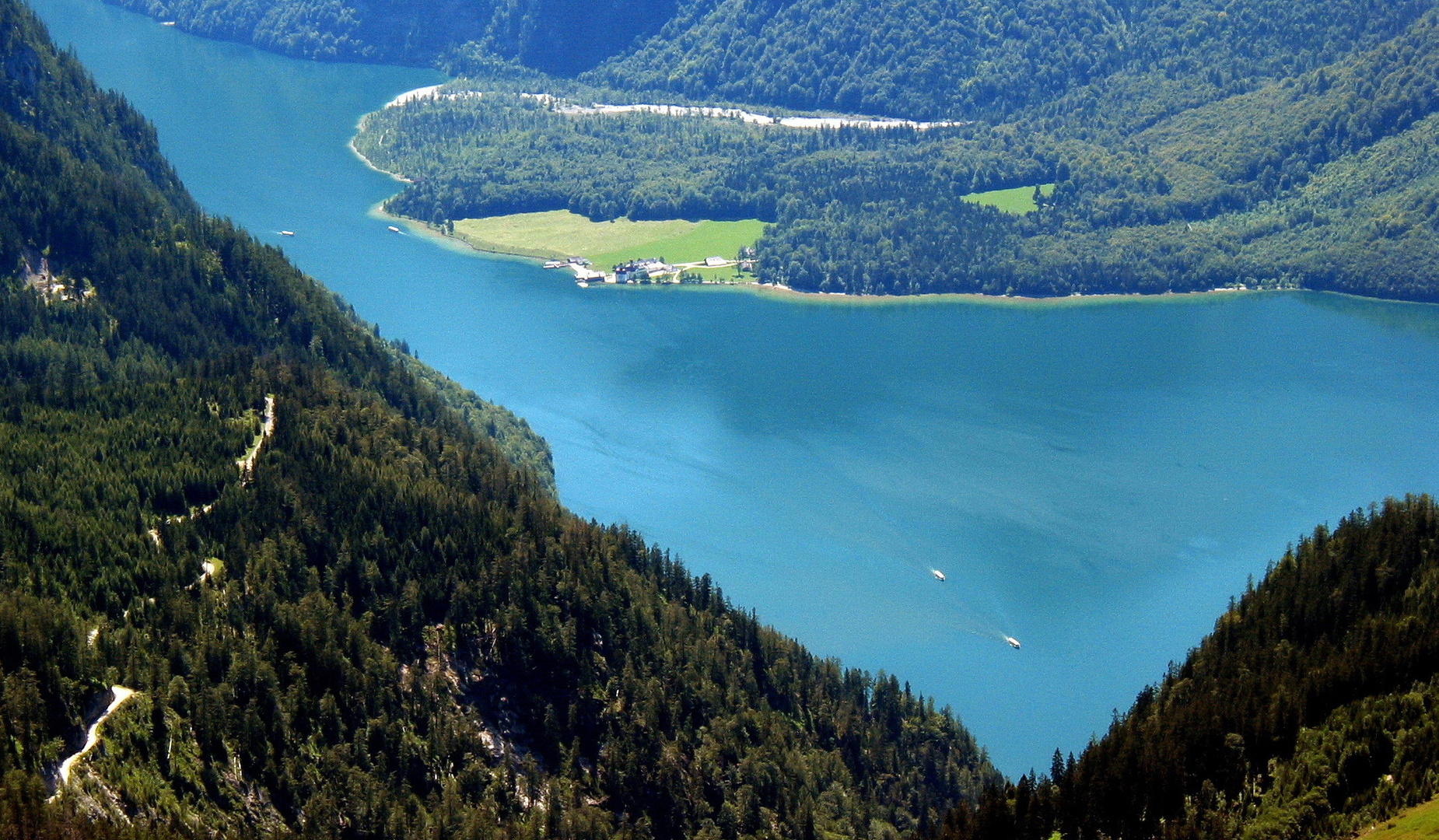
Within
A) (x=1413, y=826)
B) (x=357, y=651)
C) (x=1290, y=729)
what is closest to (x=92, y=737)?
(x=357, y=651)

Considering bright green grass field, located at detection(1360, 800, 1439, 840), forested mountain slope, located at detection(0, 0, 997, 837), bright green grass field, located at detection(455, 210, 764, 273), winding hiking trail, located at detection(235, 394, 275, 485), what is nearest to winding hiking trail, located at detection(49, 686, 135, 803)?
forested mountain slope, located at detection(0, 0, 997, 837)

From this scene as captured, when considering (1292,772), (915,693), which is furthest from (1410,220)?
(1292,772)

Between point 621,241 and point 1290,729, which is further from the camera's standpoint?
point 621,241

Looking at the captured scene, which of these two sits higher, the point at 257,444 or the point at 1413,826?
the point at 257,444

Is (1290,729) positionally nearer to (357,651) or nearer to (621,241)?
(357,651)

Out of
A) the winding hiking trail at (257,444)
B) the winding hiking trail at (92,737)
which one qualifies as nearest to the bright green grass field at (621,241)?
the winding hiking trail at (257,444)

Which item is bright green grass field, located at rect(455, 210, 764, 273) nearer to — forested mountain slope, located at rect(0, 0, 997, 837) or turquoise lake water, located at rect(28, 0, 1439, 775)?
turquoise lake water, located at rect(28, 0, 1439, 775)
